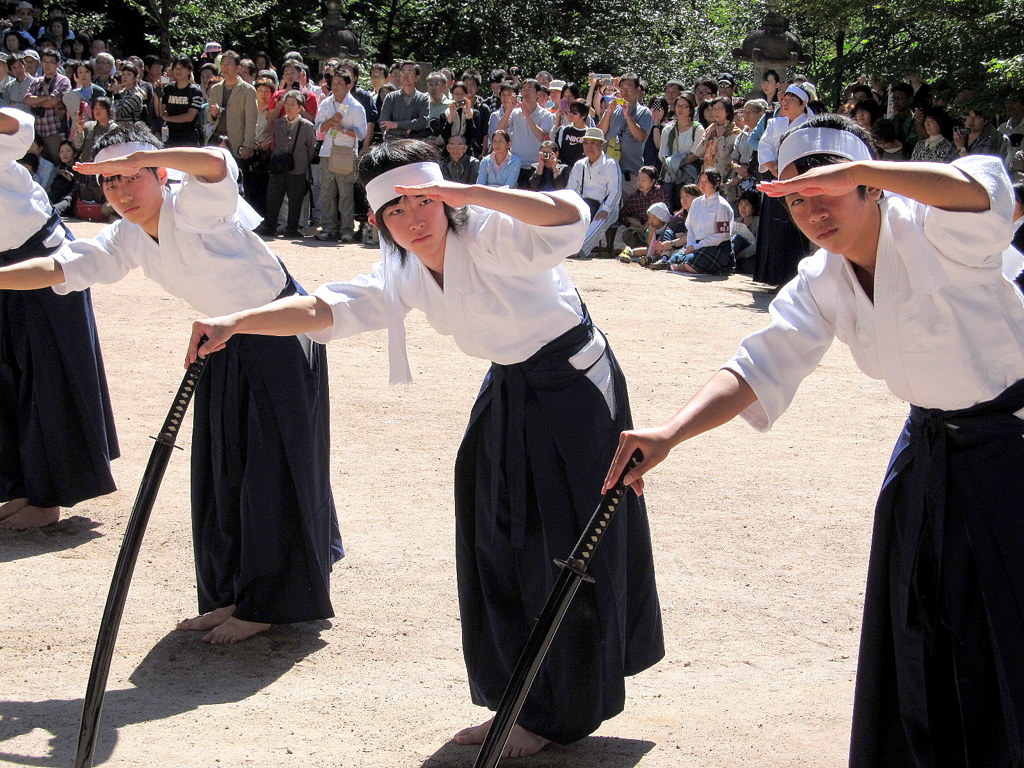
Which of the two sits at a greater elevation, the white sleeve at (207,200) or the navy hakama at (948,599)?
the white sleeve at (207,200)

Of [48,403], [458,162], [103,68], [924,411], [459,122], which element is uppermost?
[103,68]

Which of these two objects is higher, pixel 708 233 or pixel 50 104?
pixel 50 104

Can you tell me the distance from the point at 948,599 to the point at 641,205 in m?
10.0

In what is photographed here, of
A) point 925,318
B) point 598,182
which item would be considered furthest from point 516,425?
point 598,182

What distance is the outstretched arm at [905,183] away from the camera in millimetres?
2234

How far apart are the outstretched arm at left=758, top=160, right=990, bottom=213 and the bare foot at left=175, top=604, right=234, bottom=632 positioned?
8.88ft

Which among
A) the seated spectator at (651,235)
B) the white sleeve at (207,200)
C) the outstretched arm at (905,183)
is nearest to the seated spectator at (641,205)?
the seated spectator at (651,235)

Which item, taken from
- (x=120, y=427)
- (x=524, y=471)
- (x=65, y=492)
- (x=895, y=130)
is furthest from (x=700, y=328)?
(x=524, y=471)

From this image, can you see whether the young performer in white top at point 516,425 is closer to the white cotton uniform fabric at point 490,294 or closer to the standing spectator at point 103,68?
the white cotton uniform fabric at point 490,294

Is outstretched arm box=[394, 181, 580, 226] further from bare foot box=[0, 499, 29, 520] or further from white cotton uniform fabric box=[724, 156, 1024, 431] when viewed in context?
bare foot box=[0, 499, 29, 520]

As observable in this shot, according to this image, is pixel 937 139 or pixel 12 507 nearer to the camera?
pixel 12 507

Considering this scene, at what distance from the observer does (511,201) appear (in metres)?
2.81

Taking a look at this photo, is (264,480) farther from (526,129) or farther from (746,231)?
(526,129)

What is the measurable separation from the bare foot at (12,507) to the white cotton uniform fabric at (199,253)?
1493mm
